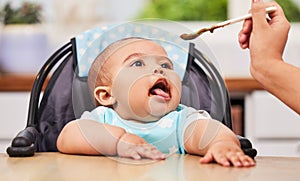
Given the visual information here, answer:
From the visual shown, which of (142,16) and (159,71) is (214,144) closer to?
(159,71)

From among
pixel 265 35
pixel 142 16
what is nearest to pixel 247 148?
pixel 265 35

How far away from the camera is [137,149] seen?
3.35 feet

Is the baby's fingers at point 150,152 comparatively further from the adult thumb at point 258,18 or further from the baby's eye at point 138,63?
the adult thumb at point 258,18

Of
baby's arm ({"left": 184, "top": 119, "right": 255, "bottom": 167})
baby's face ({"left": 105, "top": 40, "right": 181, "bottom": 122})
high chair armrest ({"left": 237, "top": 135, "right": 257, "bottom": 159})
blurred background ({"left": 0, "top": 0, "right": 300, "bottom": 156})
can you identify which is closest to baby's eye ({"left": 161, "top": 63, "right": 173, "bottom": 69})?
baby's face ({"left": 105, "top": 40, "right": 181, "bottom": 122})

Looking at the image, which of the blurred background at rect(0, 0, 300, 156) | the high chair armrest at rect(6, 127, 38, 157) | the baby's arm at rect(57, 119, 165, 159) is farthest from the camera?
the blurred background at rect(0, 0, 300, 156)

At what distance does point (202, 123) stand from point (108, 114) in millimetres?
161

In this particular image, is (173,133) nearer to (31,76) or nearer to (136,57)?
(136,57)

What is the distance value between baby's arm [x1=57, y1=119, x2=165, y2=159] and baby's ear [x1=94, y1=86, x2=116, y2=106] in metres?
0.06

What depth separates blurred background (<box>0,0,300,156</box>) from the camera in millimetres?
2643

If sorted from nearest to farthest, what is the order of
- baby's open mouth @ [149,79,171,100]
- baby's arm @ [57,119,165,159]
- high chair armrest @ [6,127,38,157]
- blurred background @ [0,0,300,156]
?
1. baby's open mouth @ [149,79,171,100]
2. baby's arm @ [57,119,165,159]
3. high chair armrest @ [6,127,38,157]
4. blurred background @ [0,0,300,156]

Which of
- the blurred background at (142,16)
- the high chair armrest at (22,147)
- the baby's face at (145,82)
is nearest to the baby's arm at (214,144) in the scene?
the baby's face at (145,82)

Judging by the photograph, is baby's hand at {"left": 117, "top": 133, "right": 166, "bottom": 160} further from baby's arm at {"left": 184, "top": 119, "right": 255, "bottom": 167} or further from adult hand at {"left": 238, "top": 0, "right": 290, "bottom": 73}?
adult hand at {"left": 238, "top": 0, "right": 290, "bottom": 73}

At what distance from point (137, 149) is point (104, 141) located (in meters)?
0.06

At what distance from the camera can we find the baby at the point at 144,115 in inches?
36.6
